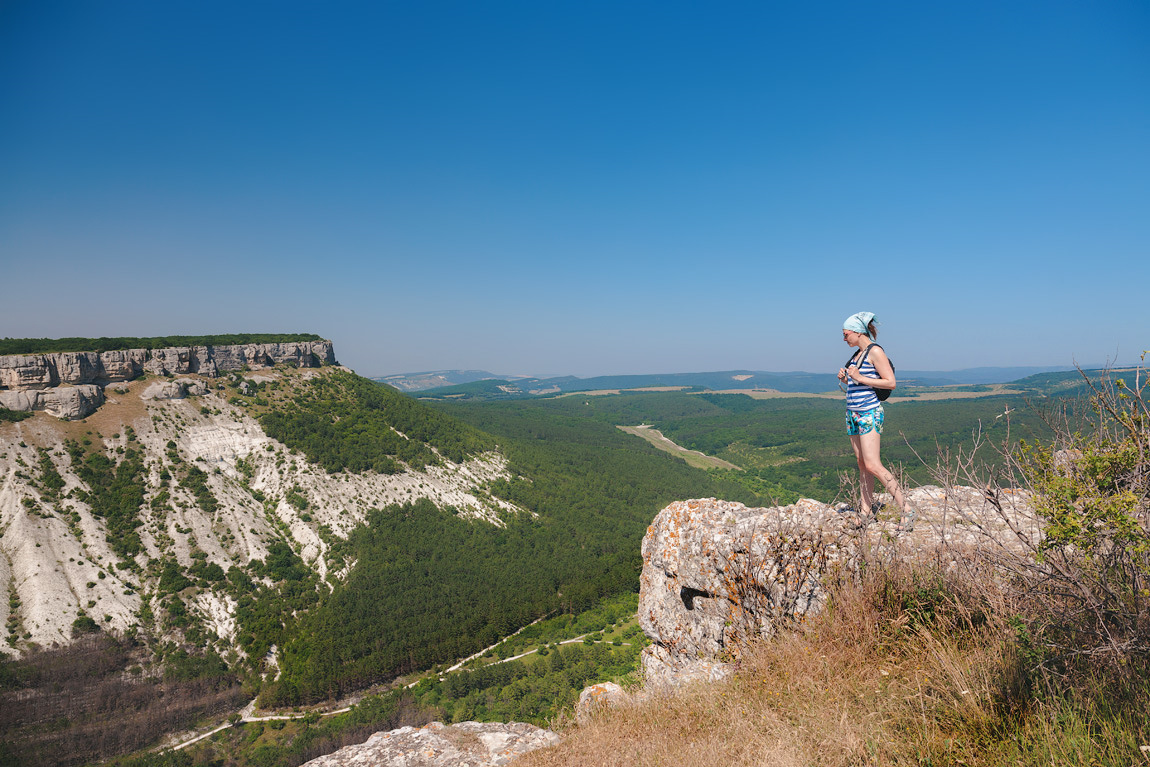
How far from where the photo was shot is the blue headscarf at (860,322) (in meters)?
6.05

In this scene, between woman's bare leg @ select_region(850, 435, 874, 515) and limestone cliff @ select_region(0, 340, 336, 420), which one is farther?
limestone cliff @ select_region(0, 340, 336, 420)

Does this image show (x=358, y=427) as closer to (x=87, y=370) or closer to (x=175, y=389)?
(x=175, y=389)

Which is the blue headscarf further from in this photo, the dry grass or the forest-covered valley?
the dry grass

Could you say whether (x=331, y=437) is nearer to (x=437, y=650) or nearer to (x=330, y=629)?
(x=330, y=629)

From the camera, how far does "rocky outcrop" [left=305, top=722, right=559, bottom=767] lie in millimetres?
5488

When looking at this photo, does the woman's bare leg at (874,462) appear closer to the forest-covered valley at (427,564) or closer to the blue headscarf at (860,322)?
the forest-covered valley at (427,564)

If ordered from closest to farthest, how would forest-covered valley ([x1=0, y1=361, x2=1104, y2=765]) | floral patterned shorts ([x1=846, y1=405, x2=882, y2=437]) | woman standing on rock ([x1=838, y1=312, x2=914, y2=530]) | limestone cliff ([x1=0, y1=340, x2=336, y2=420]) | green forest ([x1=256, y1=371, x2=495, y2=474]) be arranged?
1. woman standing on rock ([x1=838, y1=312, x2=914, y2=530])
2. floral patterned shorts ([x1=846, y1=405, x2=882, y2=437])
3. forest-covered valley ([x1=0, y1=361, x2=1104, y2=765])
4. limestone cliff ([x1=0, y1=340, x2=336, y2=420])
5. green forest ([x1=256, y1=371, x2=495, y2=474])

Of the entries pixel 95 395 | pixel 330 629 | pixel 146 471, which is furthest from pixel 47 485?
pixel 330 629

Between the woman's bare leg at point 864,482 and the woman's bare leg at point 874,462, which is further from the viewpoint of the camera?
the woman's bare leg at point 864,482

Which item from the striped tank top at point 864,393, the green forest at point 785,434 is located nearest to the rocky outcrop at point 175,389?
the green forest at point 785,434

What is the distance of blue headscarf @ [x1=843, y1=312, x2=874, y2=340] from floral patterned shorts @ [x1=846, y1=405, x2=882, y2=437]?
104 cm

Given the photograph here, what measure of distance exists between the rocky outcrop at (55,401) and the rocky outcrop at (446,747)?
63304 millimetres

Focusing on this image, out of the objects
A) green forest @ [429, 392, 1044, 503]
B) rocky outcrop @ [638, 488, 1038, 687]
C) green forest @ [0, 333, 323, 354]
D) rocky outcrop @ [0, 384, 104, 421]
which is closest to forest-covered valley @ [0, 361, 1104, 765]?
rocky outcrop @ [638, 488, 1038, 687]

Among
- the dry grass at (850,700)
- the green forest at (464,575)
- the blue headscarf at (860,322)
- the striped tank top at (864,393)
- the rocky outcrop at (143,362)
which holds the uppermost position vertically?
the rocky outcrop at (143,362)
